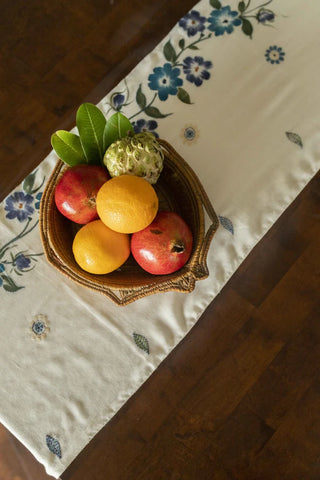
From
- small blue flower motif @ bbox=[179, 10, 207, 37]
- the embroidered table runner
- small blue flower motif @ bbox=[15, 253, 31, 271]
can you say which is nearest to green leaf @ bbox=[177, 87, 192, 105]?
the embroidered table runner

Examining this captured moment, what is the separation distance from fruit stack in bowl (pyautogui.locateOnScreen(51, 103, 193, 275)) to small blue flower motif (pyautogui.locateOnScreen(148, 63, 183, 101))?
0.19 m

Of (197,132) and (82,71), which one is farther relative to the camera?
(82,71)

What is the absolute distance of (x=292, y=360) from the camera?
0.67m

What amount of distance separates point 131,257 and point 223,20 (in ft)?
1.53

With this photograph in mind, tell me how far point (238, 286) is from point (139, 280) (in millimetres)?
249

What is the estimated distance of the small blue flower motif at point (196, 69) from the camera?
66 cm

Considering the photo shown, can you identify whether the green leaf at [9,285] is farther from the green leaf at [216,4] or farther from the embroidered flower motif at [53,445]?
the green leaf at [216,4]

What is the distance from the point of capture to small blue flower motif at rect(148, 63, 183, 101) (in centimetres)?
65

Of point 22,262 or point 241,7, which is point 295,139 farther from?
point 22,262

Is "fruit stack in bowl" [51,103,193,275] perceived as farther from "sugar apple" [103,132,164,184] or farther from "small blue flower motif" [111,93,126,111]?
"small blue flower motif" [111,93,126,111]

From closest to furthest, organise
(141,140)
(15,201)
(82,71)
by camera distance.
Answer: (141,140), (15,201), (82,71)

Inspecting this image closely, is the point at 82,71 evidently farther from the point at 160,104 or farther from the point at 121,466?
the point at 121,466

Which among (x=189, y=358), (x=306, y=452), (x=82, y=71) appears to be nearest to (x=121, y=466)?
(x=189, y=358)

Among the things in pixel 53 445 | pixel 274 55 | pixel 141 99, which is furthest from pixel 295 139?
pixel 53 445
